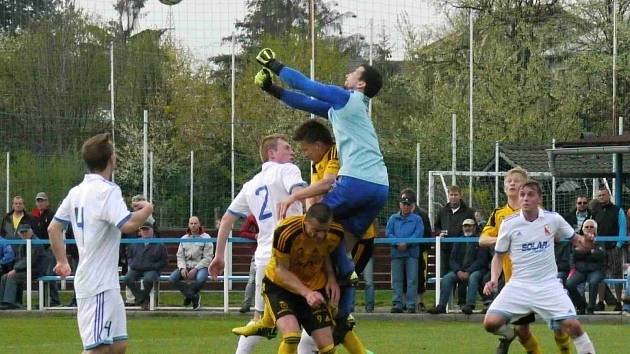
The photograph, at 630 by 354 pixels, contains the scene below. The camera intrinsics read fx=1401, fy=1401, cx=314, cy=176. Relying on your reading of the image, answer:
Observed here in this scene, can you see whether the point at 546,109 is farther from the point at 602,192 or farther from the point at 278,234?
the point at 278,234

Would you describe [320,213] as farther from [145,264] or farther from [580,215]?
[145,264]

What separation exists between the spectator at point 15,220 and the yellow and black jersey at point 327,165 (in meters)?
14.1

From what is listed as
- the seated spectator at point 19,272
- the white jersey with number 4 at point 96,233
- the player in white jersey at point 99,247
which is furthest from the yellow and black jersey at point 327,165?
the seated spectator at point 19,272

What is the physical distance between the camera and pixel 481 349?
15461 mm

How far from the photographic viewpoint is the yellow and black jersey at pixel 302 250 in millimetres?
10273

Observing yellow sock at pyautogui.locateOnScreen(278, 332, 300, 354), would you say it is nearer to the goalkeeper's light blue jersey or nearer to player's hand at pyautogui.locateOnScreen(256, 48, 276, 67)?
the goalkeeper's light blue jersey

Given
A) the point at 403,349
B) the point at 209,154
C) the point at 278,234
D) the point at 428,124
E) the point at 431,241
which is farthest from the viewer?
the point at 428,124

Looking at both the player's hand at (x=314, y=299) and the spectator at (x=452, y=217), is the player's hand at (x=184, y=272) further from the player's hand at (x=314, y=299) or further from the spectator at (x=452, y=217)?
the player's hand at (x=314, y=299)

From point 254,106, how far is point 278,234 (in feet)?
96.7

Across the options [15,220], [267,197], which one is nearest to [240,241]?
[15,220]

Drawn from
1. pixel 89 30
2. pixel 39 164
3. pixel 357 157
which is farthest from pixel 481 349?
pixel 89 30

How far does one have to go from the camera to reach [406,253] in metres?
22.2

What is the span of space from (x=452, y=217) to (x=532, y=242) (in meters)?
9.95

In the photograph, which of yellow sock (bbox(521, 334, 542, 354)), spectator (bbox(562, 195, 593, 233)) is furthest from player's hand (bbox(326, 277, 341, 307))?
spectator (bbox(562, 195, 593, 233))
